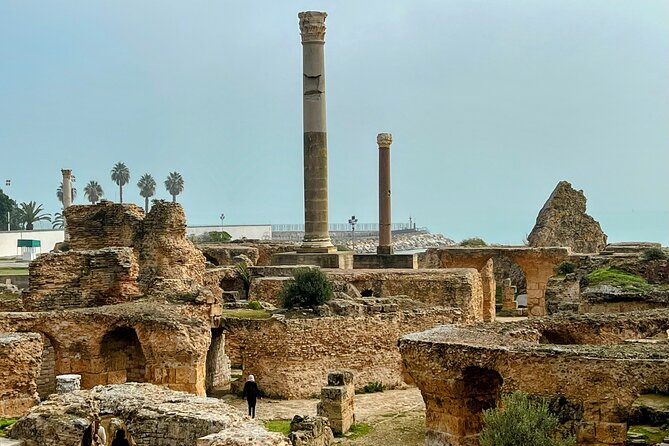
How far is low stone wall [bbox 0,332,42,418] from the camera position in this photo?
1883cm

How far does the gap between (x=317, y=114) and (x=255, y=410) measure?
14.8m

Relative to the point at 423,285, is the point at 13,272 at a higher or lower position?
higher

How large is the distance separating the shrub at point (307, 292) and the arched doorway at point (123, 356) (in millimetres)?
5039

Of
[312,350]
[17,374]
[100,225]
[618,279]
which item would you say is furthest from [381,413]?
[100,225]

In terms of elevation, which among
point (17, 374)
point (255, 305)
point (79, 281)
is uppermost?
point (79, 281)

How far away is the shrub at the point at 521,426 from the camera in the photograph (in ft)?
49.4

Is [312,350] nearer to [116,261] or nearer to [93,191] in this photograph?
[116,261]

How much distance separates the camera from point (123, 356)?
73.9 feet

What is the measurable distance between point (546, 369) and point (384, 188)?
2695 cm

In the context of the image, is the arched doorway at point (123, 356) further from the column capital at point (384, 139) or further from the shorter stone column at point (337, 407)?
the column capital at point (384, 139)

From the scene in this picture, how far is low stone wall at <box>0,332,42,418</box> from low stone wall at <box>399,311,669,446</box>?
5990 mm

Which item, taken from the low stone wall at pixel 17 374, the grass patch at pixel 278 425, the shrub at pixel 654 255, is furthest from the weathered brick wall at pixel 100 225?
the shrub at pixel 654 255

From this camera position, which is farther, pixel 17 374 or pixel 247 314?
pixel 247 314

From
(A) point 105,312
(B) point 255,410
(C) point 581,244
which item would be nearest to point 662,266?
(B) point 255,410
